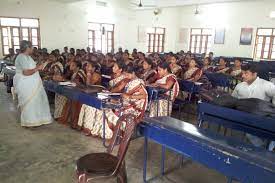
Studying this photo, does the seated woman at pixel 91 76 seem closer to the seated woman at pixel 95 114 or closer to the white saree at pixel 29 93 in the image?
the seated woman at pixel 95 114

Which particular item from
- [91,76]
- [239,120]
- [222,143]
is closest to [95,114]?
[91,76]

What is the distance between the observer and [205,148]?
187 cm

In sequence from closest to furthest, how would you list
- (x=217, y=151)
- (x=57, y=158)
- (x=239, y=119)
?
(x=217, y=151) < (x=239, y=119) < (x=57, y=158)

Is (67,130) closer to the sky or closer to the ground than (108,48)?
closer to the ground

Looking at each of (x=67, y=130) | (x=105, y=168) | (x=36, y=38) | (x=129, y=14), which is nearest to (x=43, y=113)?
(x=67, y=130)

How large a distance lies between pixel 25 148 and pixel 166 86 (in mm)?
2348

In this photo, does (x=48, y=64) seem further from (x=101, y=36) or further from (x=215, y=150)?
(x=101, y=36)

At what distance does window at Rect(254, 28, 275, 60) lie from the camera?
11.6 m

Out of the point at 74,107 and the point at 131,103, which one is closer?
the point at 131,103

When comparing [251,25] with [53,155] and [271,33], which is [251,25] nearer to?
[271,33]

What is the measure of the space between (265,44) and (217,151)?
455 inches

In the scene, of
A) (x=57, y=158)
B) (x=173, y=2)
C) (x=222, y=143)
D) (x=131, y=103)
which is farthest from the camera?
(x=173, y=2)

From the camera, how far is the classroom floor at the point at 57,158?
109 inches

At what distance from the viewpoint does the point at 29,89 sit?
4004 millimetres
